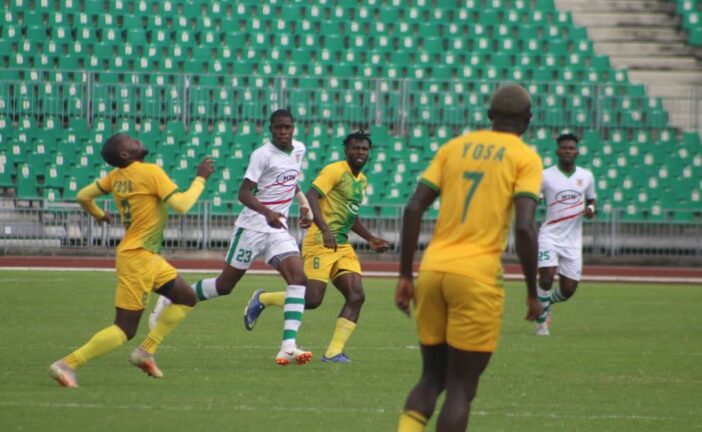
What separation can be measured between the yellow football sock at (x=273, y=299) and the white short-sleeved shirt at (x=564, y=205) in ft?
13.7

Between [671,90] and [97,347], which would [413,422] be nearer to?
[97,347]

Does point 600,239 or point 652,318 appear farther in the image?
point 600,239

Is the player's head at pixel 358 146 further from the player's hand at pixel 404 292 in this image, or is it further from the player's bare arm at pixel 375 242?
the player's hand at pixel 404 292

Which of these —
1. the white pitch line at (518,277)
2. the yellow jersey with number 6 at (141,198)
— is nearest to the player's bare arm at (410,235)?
the yellow jersey with number 6 at (141,198)

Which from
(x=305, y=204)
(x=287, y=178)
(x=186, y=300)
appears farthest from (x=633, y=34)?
(x=186, y=300)

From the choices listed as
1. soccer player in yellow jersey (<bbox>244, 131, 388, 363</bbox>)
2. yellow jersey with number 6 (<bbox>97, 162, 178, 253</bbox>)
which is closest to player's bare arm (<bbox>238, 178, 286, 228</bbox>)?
soccer player in yellow jersey (<bbox>244, 131, 388, 363</bbox>)

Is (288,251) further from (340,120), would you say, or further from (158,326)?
(340,120)

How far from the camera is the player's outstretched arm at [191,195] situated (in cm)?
978

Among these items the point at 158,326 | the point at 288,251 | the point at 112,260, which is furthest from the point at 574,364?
the point at 112,260

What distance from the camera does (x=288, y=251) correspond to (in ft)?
39.5

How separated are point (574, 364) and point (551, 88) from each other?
1923cm

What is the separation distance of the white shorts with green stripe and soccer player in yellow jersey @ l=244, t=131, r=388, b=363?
0.36 meters

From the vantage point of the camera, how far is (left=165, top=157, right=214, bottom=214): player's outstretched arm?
978 cm

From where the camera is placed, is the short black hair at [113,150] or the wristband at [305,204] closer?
the short black hair at [113,150]
